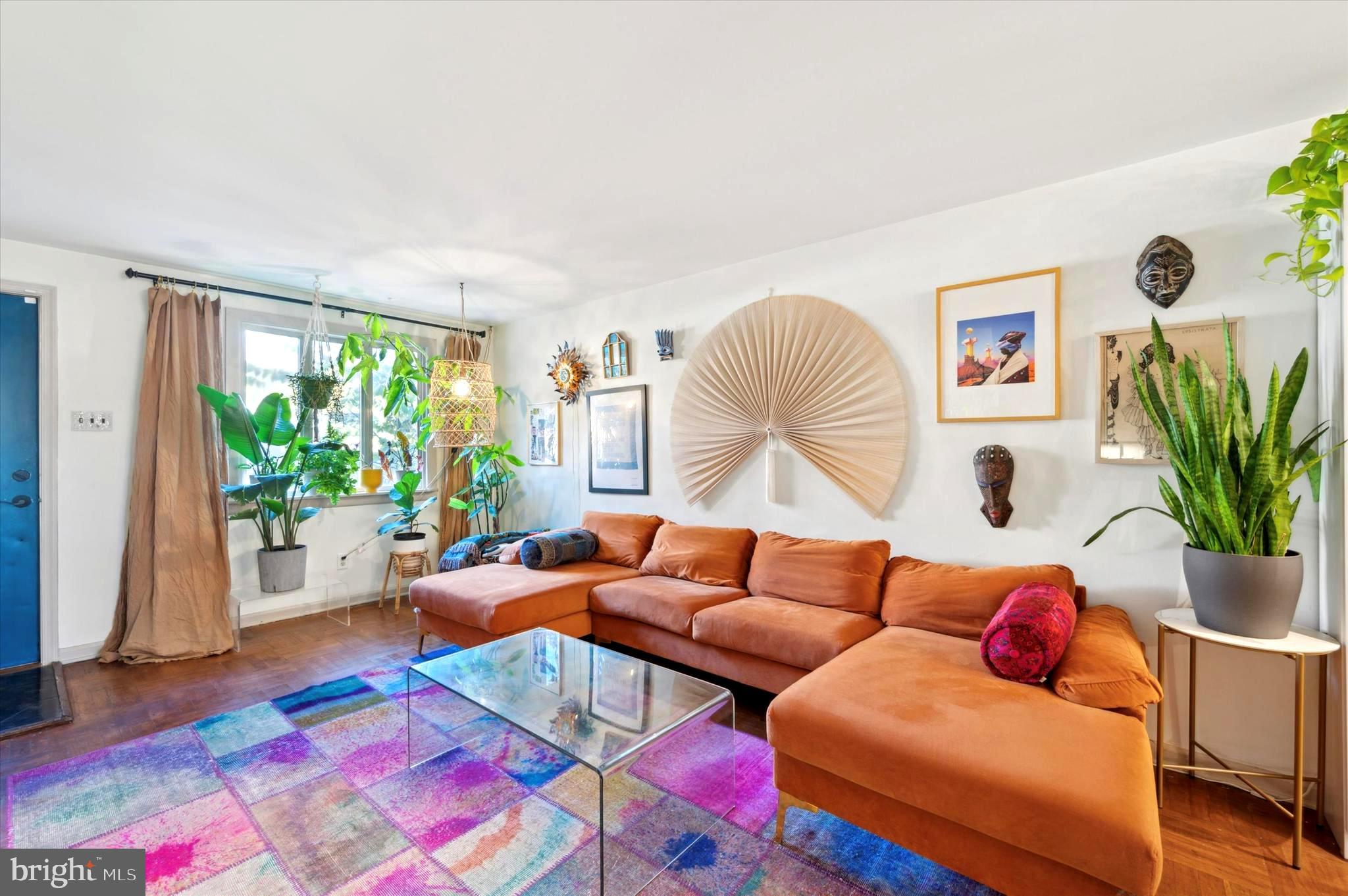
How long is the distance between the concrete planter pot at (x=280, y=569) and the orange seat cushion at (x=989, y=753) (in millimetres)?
3616

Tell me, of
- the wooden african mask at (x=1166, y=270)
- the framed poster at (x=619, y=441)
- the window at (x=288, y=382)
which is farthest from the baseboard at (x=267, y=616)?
the wooden african mask at (x=1166, y=270)

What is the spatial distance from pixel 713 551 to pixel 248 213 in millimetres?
3046

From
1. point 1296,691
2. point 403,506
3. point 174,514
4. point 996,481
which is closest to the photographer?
point 1296,691

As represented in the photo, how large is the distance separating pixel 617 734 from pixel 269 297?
4089mm

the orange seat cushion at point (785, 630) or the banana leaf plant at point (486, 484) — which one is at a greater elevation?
the banana leaf plant at point (486, 484)

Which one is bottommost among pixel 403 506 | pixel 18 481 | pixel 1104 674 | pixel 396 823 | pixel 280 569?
pixel 396 823

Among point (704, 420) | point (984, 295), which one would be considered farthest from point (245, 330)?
point (984, 295)

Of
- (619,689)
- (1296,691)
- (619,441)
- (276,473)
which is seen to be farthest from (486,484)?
(1296,691)

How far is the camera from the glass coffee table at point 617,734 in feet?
6.01

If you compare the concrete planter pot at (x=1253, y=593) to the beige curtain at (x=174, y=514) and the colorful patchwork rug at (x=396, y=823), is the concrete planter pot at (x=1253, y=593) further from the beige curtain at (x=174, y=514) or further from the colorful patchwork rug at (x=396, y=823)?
the beige curtain at (x=174, y=514)

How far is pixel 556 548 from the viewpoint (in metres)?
3.82

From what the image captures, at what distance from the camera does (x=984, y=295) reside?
2779 mm

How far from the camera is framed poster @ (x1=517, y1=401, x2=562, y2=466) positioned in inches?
193

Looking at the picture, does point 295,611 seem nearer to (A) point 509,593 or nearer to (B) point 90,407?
(B) point 90,407
